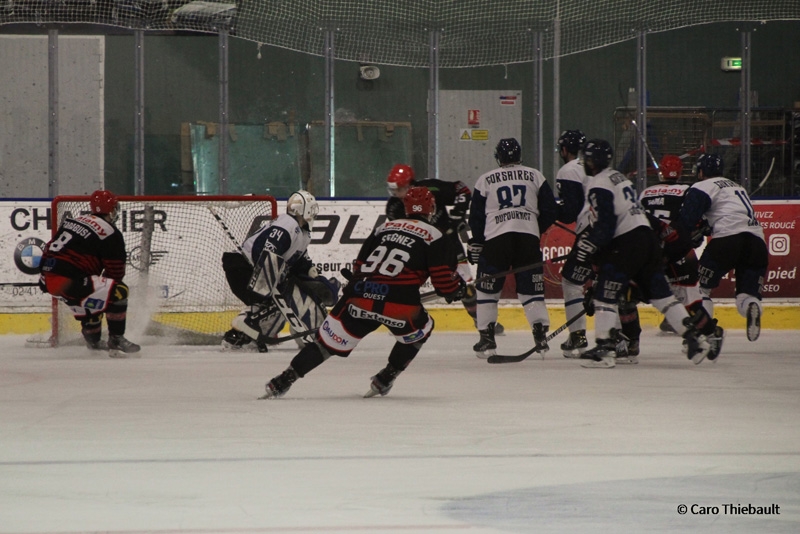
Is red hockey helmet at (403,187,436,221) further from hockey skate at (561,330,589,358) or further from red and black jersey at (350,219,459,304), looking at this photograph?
hockey skate at (561,330,589,358)

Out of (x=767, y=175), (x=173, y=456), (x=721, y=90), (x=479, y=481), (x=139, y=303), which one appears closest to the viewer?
(x=479, y=481)

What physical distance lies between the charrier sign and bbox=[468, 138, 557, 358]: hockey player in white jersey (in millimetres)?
1979

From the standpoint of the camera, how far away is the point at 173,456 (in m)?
3.46

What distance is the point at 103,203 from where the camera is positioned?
690 cm

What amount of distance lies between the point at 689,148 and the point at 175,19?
481 centimetres

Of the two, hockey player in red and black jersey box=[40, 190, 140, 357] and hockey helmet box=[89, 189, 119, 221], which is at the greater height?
hockey helmet box=[89, 189, 119, 221]

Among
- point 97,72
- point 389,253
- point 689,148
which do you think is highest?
point 97,72

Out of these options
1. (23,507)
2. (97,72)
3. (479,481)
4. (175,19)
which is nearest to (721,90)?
(175,19)

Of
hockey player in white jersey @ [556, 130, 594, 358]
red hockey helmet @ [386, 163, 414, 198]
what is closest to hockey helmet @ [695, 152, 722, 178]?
hockey player in white jersey @ [556, 130, 594, 358]

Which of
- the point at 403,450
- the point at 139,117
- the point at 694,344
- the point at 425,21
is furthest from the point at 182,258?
the point at 403,450

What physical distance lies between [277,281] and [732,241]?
272 centimetres

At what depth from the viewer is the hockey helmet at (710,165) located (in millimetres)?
6879

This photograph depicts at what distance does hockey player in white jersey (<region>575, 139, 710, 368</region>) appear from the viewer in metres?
5.87

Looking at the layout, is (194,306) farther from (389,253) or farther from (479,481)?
(479,481)
